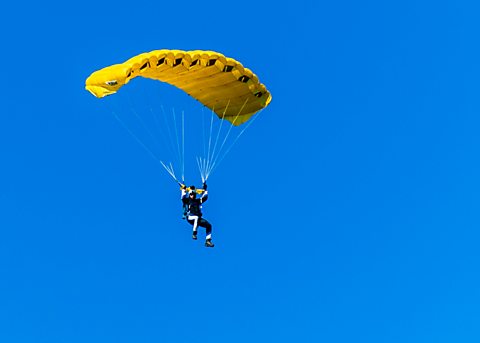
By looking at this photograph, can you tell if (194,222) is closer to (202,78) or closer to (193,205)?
(193,205)

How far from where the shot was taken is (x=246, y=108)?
31781 millimetres

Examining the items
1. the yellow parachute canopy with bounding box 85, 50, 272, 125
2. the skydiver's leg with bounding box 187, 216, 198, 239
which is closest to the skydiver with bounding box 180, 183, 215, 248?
the skydiver's leg with bounding box 187, 216, 198, 239

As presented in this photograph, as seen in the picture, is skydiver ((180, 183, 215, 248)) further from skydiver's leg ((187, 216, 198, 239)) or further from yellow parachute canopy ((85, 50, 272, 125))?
yellow parachute canopy ((85, 50, 272, 125))

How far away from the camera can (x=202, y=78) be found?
29.6m

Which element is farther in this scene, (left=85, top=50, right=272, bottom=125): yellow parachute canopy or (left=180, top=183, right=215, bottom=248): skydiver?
(left=180, top=183, right=215, bottom=248): skydiver

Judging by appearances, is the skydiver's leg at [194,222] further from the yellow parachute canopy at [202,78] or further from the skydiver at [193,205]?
the yellow parachute canopy at [202,78]

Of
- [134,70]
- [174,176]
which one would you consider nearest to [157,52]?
[134,70]

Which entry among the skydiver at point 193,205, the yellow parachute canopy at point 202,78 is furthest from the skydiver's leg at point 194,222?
the yellow parachute canopy at point 202,78

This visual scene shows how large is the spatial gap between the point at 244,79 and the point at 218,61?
4.76ft

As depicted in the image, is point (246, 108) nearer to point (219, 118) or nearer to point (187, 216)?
point (219, 118)

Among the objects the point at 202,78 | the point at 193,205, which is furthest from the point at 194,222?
the point at 202,78

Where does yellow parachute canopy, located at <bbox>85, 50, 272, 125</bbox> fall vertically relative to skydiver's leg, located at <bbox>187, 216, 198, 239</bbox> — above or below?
above

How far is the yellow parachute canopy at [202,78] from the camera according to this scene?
86.5 feet

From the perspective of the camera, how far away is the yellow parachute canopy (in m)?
26.4
